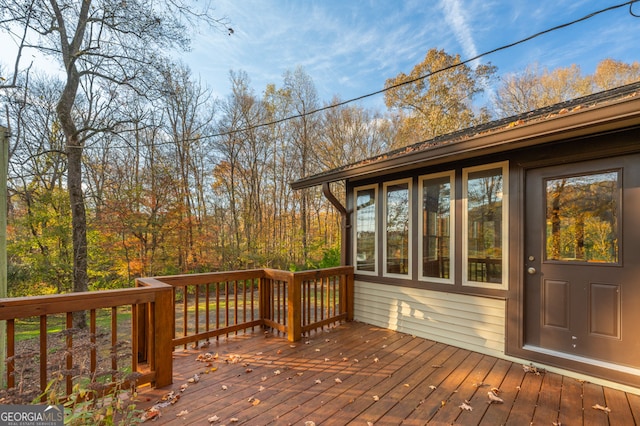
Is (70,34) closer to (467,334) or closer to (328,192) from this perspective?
(328,192)

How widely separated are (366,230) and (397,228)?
1.79 feet

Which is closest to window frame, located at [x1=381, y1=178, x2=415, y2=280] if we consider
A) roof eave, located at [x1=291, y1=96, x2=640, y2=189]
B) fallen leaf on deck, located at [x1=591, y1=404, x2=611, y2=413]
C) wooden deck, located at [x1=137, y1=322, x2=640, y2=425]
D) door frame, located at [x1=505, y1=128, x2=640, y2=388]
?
roof eave, located at [x1=291, y1=96, x2=640, y2=189]

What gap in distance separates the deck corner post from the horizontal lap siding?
9.26 feet

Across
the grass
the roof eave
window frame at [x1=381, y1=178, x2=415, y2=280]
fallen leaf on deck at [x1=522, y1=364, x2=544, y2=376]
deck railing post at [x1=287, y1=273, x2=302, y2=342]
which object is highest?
the roof eave

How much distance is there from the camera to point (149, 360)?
2.46 m

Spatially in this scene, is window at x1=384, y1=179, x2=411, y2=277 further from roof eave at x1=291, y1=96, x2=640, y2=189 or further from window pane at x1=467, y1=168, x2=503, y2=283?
window pane at x1=467, y1=168, x2=503, y2=283

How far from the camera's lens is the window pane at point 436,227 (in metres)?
3.62

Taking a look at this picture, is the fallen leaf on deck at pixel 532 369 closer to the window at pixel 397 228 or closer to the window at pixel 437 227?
the window at pixel 437 227

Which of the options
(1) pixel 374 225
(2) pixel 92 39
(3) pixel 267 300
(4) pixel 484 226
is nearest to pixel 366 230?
(1) pixel 374 225

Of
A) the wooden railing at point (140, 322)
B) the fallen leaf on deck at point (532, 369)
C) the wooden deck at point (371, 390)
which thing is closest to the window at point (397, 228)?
the wooden railing at point (140, 322)

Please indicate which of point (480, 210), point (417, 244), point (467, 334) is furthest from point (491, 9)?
point (467, 334)

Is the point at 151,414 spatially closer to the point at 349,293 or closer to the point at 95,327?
the point at 95,327

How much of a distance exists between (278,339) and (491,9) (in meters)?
7.59

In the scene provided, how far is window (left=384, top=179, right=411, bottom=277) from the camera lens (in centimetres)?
401
